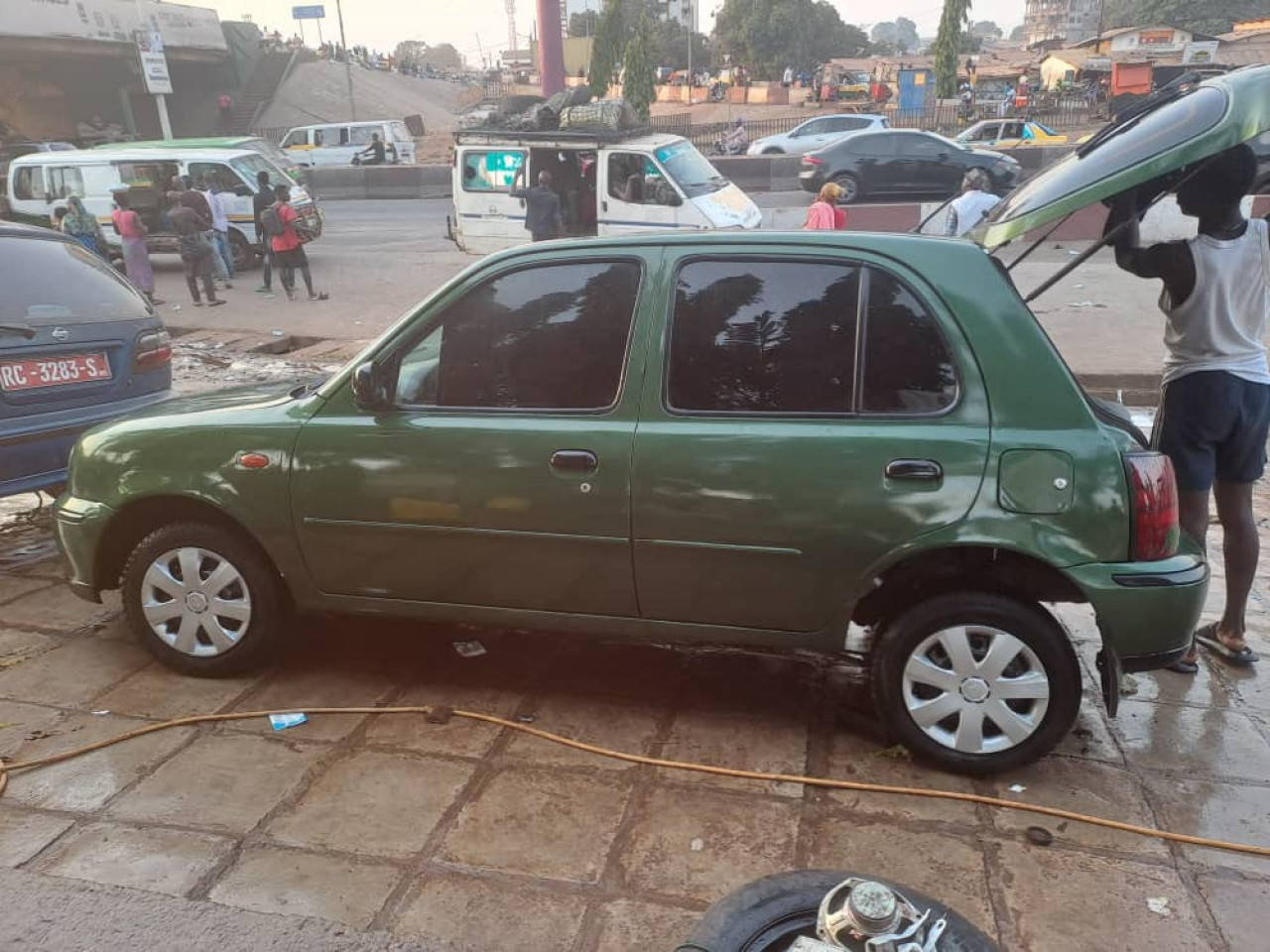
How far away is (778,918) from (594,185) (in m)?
12.8

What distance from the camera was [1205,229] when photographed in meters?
3.48

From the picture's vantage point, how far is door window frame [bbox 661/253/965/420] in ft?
9.82

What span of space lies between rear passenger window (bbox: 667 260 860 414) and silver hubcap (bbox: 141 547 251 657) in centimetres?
192

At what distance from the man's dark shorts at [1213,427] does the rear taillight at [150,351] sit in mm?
5302

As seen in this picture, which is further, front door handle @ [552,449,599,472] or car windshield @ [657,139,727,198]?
car windshield @ [657,139,727,198]

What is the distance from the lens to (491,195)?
14172 millimetres

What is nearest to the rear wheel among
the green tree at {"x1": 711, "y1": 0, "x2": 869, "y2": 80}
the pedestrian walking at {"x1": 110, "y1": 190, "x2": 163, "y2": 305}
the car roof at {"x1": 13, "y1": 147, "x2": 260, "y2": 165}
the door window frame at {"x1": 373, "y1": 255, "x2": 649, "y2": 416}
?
the car roof at {"x1": 13, "y1": 147, "x2": 260, "y2": 165}

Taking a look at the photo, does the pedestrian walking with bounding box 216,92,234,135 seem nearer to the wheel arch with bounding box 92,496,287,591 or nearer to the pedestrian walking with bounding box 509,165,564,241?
the pedestrian walking with bounding box 509,165,564,241

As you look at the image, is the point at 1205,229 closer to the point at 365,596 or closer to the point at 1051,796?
the point at 1051,796

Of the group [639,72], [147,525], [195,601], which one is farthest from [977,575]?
[639,72]

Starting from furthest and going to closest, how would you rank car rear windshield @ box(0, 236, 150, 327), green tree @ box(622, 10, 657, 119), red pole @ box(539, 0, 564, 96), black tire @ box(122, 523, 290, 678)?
1. green tree @ box(622, 10, 657, 119)
2. red pole @ box(539, 0, 564, 96)
3. car rear windshield @ box(0, 236, 150, 327)
4. black tire @ box(122, 523, 290, 678)

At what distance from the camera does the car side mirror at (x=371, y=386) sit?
11.2ft

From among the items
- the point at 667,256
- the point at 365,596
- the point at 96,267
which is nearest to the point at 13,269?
the point at 96,267

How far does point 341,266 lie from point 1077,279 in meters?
11.6
